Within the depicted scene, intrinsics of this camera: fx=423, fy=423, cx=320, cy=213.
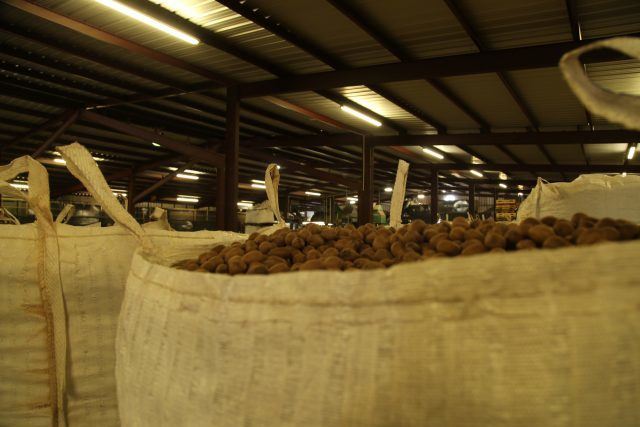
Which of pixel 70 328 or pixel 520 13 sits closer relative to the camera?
pixel 70 328

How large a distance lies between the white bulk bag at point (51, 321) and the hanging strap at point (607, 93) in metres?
1.09

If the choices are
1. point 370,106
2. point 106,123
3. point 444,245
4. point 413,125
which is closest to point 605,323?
point 444,245

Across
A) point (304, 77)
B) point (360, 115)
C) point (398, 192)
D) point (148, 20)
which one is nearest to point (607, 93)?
point (398, 192)

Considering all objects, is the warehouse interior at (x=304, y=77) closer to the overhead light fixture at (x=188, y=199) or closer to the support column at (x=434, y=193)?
the support column at (x=434, y=193)

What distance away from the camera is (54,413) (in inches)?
53.6

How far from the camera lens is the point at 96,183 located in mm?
1078

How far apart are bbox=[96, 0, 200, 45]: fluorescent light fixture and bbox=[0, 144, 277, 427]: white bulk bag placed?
2.55 m

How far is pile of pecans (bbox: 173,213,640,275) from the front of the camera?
700 millimetres

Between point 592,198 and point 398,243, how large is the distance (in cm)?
190

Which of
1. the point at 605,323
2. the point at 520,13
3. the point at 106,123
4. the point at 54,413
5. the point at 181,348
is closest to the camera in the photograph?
the point at 605,323

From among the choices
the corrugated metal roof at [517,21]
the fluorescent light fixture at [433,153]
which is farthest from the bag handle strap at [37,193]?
the fluorescent light fixture at [433,153]

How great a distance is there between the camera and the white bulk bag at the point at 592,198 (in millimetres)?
2205

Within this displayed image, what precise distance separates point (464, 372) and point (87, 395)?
138cm

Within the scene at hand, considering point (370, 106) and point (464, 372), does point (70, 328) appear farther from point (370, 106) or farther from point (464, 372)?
point (370, 106)
